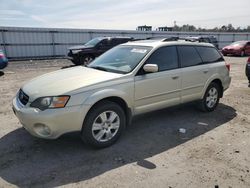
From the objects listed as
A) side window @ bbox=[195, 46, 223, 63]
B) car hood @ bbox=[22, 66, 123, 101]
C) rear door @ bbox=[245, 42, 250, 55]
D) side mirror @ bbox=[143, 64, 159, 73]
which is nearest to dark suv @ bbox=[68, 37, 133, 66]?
side window @ bbox=[195, 46, 223, 63]

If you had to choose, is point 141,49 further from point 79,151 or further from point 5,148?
point 5,148

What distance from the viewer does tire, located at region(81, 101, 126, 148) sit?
4.02 m

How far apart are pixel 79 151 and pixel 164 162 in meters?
1.34

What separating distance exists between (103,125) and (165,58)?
74.8 inches

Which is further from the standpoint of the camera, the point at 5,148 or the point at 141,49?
the point at 141,49

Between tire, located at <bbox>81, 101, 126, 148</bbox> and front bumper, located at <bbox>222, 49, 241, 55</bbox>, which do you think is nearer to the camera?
tire, located at <bbox>81, 101, 126, 148</bbox>

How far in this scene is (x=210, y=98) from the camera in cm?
623

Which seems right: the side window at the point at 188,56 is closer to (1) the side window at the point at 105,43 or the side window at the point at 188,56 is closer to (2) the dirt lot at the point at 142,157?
(2) the dirt lot at the point at 142,157

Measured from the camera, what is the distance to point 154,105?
4930 mm

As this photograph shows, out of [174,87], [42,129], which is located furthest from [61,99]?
[174,87]

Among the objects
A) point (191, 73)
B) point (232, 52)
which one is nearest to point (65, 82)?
point (191, 73)

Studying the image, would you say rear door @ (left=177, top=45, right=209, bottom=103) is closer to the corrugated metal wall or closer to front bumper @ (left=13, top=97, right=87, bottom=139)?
front bumper @ (left=13, top=97, right=87, bottom=139)

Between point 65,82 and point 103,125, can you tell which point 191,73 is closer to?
point 103,125

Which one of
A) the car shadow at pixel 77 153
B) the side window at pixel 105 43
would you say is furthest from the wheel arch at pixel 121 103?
the side window at pixel 105 43
